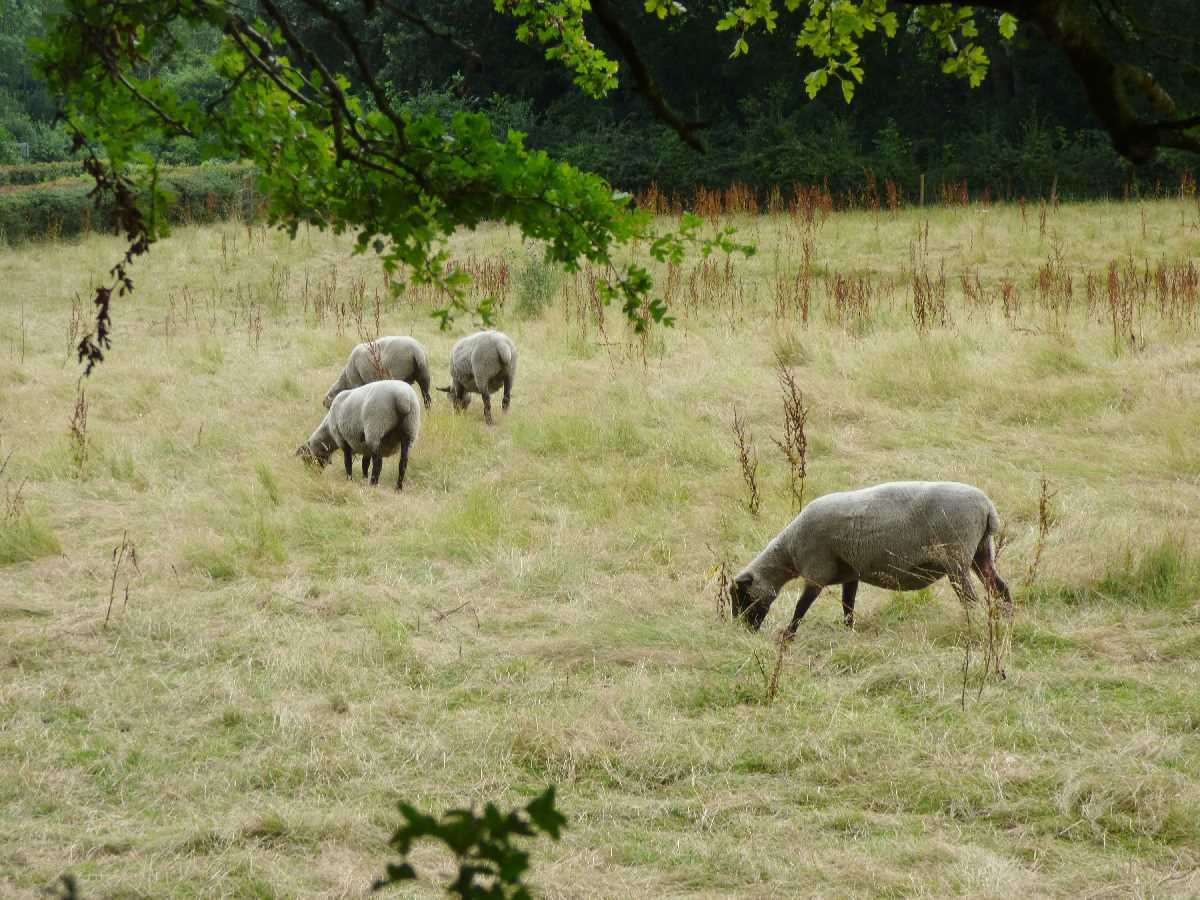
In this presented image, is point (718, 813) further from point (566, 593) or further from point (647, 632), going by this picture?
point (566, 593)

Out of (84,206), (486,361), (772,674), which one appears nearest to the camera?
(772,674)

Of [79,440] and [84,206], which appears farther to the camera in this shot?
[84,206]

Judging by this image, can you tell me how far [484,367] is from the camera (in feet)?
36.2

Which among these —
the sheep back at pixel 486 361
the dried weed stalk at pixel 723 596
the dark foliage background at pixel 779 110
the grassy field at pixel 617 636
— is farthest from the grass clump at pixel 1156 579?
the dark foliage background at pixel 779 110

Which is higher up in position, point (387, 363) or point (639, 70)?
point (639, 70)

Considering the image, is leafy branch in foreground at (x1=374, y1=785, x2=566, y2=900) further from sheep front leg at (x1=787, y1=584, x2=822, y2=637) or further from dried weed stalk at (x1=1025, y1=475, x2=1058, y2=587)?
dried weed stalk at (x1=1025, y1=475, x2=1058, y2=587)

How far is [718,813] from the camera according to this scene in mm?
Result: 4453

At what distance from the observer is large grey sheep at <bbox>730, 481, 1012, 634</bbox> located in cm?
571

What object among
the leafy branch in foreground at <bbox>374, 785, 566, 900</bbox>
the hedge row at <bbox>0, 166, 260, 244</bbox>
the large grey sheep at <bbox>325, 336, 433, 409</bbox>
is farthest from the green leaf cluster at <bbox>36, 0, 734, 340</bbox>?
the hedge row at <bbox>0, 166, 260, 244</bbox>

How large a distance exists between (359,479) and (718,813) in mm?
5821

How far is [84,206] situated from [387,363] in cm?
1645

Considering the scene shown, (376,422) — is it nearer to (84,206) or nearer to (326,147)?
(326,147)

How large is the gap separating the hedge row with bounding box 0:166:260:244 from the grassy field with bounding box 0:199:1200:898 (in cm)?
1265

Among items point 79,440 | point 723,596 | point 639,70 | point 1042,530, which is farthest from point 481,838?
point 79,440
